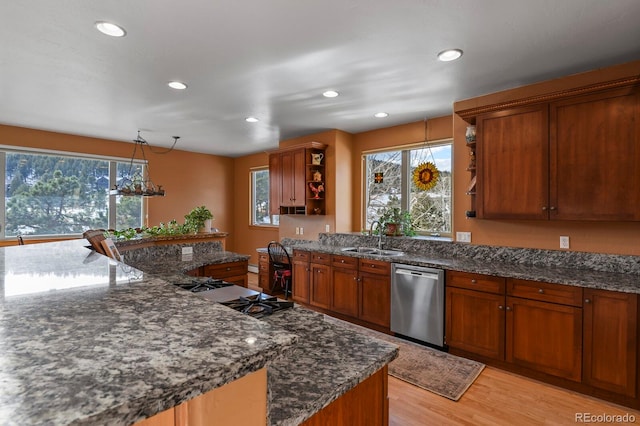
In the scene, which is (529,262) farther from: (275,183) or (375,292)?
(275,183)

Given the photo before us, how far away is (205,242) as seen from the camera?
12.5 ft

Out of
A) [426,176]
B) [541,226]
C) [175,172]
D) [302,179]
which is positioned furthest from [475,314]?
[175,172]

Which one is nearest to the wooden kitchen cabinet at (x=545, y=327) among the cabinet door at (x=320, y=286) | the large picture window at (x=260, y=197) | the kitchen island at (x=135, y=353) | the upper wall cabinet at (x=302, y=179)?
the kitchen island at (x=135, y=353)

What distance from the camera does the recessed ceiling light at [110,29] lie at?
6.92 feet

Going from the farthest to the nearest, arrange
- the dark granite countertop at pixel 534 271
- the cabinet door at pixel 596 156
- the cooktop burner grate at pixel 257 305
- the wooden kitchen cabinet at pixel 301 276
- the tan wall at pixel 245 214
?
the tan wall at pixel 245 214
the wooden kitchen cabinet at pixel 301 276
the cabinet door at pixel 596 156
the dark granite countertop at pixel 534 271
the cooktop burner grate at pixel 257 305

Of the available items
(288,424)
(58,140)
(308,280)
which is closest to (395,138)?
(308,280)

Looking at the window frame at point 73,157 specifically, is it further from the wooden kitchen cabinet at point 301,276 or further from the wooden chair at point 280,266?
the wooden kitchen cabinet at point 301,276

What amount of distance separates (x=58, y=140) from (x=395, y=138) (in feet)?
16.6

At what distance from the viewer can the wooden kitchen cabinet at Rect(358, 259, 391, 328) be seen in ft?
11.7

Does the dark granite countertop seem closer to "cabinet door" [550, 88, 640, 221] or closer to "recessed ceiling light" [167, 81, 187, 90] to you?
"cabinet door" [550, 88, 640, 221]

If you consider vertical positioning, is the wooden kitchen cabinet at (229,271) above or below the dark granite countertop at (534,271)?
below

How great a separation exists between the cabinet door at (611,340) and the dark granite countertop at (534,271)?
8 centimetres

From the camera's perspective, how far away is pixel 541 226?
308 cm

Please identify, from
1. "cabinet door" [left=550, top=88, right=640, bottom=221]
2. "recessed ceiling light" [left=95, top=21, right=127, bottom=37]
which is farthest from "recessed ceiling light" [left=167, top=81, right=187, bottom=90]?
"cabinet door" [left=550, top=88, right=640, bottom=221]
